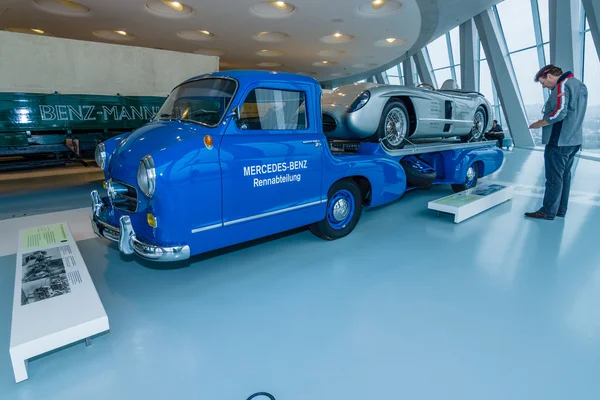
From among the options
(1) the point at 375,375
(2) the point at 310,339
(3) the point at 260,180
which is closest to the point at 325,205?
(3) the point at 260,180

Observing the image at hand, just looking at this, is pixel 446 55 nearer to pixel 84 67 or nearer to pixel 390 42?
pixel 390 42

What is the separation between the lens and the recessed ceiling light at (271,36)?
13000 mm

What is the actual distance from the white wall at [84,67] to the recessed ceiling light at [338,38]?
736 centimetres

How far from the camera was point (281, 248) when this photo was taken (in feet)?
11.3

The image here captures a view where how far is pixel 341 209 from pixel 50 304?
2.67 m

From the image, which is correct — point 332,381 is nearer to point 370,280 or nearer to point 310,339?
point 310,339

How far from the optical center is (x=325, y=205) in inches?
133

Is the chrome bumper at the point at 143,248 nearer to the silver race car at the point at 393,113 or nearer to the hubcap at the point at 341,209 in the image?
the hubcap at the point at 341,209

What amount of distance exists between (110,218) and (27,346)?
1.33 m

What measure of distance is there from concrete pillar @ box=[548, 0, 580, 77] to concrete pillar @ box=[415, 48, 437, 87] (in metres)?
8.52

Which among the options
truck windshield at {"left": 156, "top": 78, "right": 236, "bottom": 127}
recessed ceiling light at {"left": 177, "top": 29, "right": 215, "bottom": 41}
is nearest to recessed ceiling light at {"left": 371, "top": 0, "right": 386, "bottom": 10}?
recessed ceiling light at {"left": 177, "top": 29, "right": 215, "bottom": 41}

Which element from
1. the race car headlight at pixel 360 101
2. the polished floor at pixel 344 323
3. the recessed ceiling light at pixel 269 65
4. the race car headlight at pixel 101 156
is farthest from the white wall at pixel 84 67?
the recessed ceiling light at pixel 269 65

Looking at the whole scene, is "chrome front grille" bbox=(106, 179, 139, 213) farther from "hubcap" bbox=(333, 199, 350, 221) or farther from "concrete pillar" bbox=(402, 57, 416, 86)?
"concrete pillar" bbox=(402, 57, 416, 86)

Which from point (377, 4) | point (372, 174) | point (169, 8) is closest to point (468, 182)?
point (372, 174)
